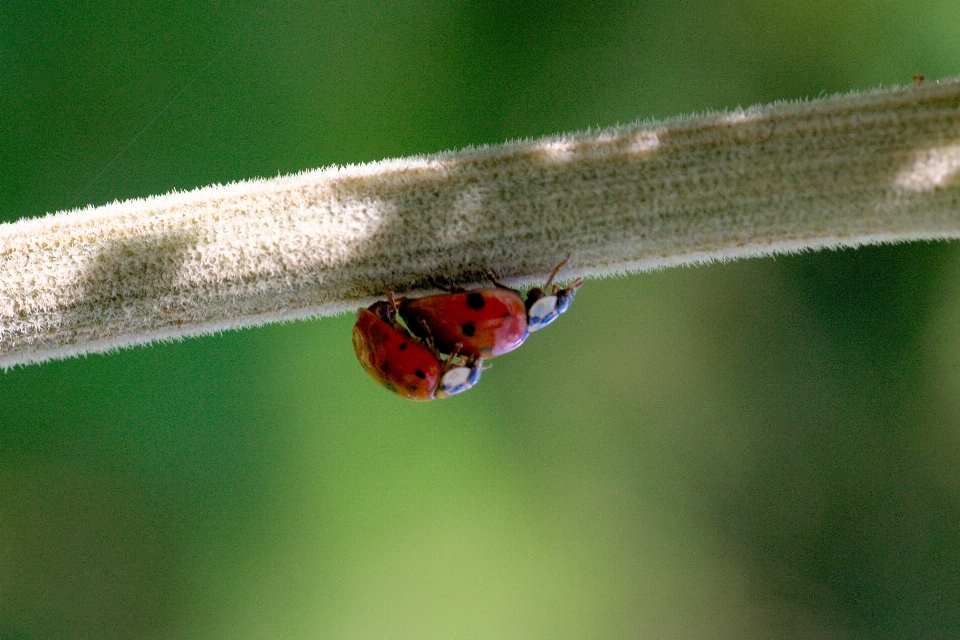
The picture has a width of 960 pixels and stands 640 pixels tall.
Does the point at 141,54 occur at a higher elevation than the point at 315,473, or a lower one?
higher

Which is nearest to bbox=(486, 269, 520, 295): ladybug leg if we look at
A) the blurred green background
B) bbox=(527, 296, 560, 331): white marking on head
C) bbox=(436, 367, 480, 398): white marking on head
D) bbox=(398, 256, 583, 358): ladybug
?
bbox=(398, 256, 583, 358): ladybug

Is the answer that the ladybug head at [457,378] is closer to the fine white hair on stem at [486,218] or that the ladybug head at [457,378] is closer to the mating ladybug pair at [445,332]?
the mating ladybug pair at [445,332]

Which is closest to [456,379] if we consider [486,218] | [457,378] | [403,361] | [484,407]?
[457,378]

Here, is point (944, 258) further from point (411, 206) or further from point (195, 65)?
point (195, 65)

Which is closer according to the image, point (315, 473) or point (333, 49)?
point (333, 49)

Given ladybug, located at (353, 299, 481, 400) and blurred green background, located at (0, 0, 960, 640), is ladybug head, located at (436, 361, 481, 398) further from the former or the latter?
blurred green background, located at (0, 0, 960, 640)

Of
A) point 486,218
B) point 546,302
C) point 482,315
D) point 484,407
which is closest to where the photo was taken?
point 486,218

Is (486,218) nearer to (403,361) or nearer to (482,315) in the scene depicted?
(482,315)

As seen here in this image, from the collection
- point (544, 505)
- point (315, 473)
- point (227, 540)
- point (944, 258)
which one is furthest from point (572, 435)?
point (944, 258)
